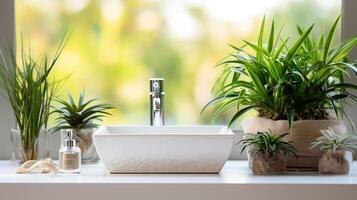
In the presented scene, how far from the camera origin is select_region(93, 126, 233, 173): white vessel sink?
185 centimetres

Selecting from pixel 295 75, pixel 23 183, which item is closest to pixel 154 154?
pixel 23 183

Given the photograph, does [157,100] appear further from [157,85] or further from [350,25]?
[350,25]

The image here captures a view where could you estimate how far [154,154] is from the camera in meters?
1.88

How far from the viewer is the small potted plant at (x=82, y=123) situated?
2.09 m

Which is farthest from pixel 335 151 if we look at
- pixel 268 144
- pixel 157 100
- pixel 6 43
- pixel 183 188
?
pixel 6 43

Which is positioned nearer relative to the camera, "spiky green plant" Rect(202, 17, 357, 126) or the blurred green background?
"spiky green plant" Rect(202, 17, 357, 126)

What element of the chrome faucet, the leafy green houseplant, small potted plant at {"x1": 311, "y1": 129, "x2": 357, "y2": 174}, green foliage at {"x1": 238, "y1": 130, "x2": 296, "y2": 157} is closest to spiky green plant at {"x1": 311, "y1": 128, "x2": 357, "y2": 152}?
small potted plant at {"x1": 311, "y1": 129, "x2": 357, "y2": 174}

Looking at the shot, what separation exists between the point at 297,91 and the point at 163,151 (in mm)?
458

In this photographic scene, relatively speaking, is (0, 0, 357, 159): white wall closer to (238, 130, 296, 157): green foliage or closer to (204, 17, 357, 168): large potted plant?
(204, 17, 357, 168): large potted plant

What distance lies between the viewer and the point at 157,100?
2.15 meters

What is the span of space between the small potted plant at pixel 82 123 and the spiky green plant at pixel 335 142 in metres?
0.74

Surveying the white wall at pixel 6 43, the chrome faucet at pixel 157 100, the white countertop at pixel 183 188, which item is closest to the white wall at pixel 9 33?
the white wall at pixel 6 43

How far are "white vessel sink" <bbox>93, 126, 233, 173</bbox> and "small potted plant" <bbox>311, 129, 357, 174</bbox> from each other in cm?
29

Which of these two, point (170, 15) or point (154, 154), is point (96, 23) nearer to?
point (170, 15)
